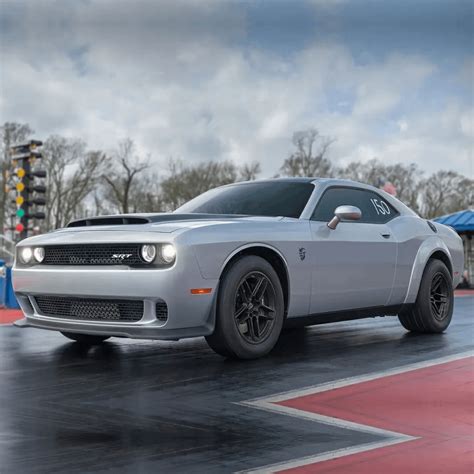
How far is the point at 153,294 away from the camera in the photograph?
5125mm

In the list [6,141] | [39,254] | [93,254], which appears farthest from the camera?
[6,141]

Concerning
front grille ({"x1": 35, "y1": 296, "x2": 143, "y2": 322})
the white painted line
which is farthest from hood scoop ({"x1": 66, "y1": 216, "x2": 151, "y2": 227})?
the white painted line

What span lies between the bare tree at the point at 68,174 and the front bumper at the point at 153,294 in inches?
2082

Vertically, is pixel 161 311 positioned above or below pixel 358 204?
below

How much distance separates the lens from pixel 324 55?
22.5 ft

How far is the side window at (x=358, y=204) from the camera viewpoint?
654 centimetres

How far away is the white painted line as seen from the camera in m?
3.14

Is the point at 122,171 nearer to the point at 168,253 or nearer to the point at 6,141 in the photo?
the point at 6,141

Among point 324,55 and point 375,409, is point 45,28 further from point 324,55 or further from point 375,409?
point 375,409

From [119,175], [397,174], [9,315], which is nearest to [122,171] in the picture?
[119,175]

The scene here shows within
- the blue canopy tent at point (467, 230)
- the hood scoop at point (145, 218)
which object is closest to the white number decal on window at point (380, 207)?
the hood scoop at point (145, 218)

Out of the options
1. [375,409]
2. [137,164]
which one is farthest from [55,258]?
[137,164]

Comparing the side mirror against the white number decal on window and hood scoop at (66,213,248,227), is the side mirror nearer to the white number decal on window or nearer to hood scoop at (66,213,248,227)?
hood scoop at (66,213,248,227)

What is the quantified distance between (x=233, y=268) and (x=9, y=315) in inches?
248
